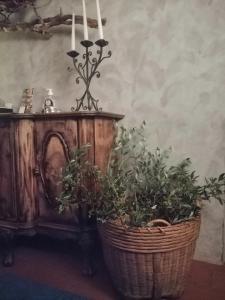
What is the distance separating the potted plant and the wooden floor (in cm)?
10

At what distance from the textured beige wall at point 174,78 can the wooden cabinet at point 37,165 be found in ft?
0.74

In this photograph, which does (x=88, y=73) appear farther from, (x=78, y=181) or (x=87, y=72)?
(x=78, y=181)

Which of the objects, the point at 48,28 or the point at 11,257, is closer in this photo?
the point at 11,257

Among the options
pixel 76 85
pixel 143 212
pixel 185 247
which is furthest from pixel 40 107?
pixel 185 247

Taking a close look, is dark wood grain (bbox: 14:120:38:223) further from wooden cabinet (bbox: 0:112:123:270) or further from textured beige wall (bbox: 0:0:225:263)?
textured beige wall (bbox: 0:0:225:263)

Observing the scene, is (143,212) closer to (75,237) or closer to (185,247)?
(185,247)

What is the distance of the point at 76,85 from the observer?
1.71m

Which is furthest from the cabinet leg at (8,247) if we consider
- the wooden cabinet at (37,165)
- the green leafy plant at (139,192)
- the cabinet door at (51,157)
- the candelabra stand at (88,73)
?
the candelabra stand at (88,73)

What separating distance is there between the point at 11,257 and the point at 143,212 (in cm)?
79

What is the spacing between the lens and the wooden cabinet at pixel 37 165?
1.37m

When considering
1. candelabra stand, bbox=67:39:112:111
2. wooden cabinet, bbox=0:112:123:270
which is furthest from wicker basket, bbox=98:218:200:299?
candelabra stand, bbox=67:39:112:111

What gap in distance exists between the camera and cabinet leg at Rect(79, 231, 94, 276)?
1.33 m

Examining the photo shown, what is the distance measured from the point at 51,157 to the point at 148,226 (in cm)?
59

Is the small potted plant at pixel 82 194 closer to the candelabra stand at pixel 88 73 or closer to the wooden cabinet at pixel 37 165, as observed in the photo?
the wooden cabinet at pixel 37 165
